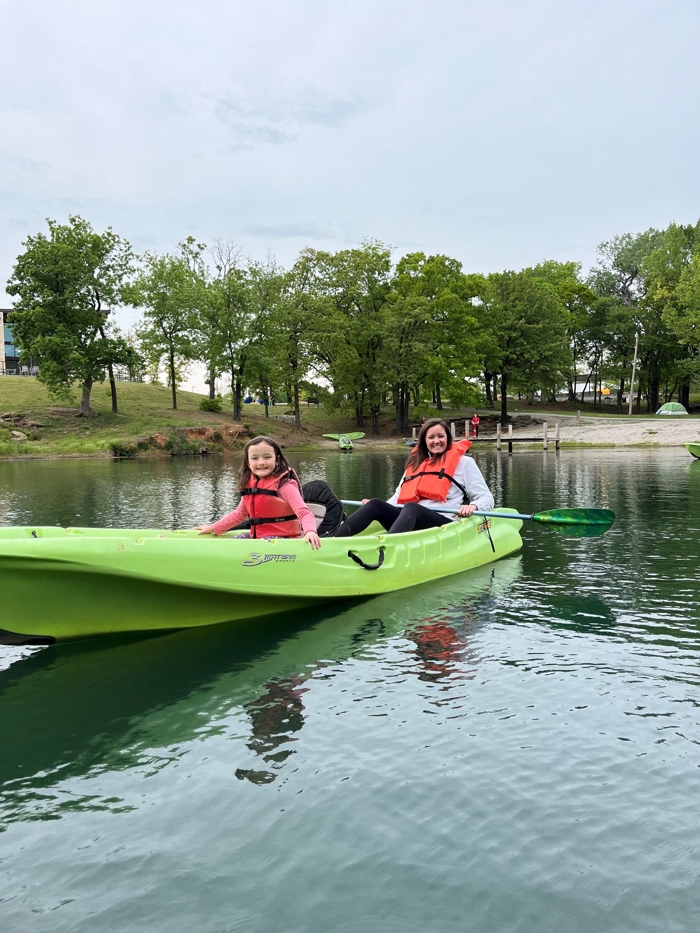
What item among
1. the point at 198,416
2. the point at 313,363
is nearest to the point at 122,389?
the point at 198,416

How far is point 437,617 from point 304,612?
1.30m

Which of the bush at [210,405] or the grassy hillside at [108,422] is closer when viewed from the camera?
the grassy hillside at [108,422]

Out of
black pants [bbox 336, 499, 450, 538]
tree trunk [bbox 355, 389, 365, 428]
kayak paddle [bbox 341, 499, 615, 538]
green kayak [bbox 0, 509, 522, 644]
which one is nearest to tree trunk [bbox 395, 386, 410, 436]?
tree trunk [bbox 355, 389, 365, 428]

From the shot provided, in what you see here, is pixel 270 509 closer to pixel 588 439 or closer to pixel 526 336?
pixel 588 439

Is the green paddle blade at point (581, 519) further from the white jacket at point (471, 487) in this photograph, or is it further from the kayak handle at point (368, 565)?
the kayak handle at point (368, 565)

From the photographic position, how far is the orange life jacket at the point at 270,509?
6844mm

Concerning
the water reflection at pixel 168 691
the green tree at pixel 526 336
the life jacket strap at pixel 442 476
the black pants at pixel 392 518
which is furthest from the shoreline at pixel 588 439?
the water reflection at pixel 168 691

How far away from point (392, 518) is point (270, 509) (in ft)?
7.04

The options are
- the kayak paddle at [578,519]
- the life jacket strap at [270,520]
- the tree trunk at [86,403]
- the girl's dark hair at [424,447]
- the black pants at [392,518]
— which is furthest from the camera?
the tree trunk at [86,403]

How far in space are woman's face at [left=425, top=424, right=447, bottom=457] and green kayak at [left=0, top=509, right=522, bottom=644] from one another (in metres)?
1.30

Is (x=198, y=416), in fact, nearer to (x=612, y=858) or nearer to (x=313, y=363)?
(x=313, y=363)

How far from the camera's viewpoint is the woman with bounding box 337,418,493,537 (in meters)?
8.53

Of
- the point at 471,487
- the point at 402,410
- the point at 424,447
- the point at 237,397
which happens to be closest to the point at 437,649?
the point at 471,487

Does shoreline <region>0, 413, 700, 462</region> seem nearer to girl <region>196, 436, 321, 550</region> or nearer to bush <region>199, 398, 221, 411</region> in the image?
bush <region>199, 398, 221, 411</region>
